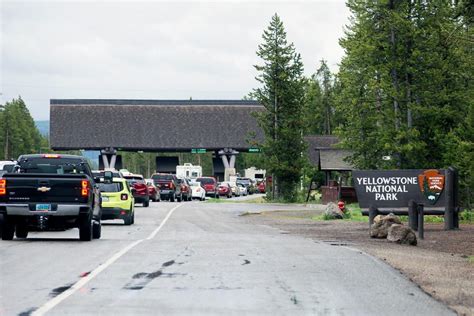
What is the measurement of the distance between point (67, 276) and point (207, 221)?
23674 millimetres

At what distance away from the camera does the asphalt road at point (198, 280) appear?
39.4 feet

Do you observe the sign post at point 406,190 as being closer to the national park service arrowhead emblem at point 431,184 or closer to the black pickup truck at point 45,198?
the national park service arrowhead emblem at point 431,184

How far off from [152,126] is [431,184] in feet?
258

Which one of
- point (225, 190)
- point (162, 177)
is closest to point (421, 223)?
point (162, 177)

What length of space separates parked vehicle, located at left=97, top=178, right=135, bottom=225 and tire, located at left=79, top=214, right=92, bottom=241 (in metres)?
10.2

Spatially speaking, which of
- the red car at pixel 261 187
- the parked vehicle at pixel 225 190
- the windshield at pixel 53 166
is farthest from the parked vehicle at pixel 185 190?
the windshield at pixel 53 166

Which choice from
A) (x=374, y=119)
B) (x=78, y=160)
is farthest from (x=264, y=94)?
(x=78, y=160)

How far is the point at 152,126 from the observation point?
353 feet

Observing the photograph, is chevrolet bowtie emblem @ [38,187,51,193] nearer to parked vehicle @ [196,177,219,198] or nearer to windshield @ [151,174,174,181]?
windshield @ [151,174,174,181]

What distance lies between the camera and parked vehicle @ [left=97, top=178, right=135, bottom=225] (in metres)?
34.7

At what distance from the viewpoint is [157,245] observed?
22.8 m

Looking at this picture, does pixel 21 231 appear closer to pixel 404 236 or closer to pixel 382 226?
pixel 382 226

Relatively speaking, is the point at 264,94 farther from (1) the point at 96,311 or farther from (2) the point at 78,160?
(1) the point at 96,311

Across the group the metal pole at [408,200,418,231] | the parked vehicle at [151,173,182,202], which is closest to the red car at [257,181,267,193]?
the parked vehicle at [151,173,182,202]
